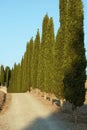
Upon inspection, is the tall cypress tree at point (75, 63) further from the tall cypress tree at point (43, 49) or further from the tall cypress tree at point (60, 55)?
the tall cypress tree at point (43, 49)

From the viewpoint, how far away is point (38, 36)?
2621 inches

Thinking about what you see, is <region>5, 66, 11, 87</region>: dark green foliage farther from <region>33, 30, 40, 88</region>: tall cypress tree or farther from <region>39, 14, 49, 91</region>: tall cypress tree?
<region>39, 14, 49, 91</region>: tall cypress tree

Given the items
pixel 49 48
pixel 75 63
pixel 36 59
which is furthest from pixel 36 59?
pixel 75 63

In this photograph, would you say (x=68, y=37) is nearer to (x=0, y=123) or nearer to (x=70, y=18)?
(x=70, y=18)

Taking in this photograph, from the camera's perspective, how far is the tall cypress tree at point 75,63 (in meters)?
26.0

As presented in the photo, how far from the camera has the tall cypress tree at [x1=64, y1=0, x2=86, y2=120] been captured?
85.4 feet

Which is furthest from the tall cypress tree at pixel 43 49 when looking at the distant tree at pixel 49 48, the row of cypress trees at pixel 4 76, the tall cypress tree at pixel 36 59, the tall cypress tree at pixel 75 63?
the row of cypress trees at pixel 4 76

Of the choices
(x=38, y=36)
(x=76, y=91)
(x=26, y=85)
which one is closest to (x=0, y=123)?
(x=76, y=91)

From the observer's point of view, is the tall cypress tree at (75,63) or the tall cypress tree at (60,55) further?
the tall cypress tree at (60,55)

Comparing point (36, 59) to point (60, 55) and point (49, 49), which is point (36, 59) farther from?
point (60, 55)

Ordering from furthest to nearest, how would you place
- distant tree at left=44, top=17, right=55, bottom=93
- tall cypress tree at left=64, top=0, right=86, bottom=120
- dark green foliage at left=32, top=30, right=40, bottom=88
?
dark green foliage at left=32, top=30, right=40, bottom=88
distant tree at left=44, top=17, right=55, bottom=93
tall cypress tree at left=64, top=0, right=86, bottom=120

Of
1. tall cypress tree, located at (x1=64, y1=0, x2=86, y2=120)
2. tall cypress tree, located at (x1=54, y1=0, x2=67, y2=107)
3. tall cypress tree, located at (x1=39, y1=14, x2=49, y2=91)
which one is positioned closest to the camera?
tall cypress tree, located at (x1=64, y1=0, x2=86, y2=120)

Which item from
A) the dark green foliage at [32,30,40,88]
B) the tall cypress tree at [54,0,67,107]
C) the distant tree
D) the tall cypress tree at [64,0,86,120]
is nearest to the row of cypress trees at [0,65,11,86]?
the dark green foliage at [32,30,40,88]

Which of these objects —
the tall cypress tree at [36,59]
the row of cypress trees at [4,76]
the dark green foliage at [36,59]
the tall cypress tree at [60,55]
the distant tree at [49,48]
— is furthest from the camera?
the row of cypress trees at [4,76]
